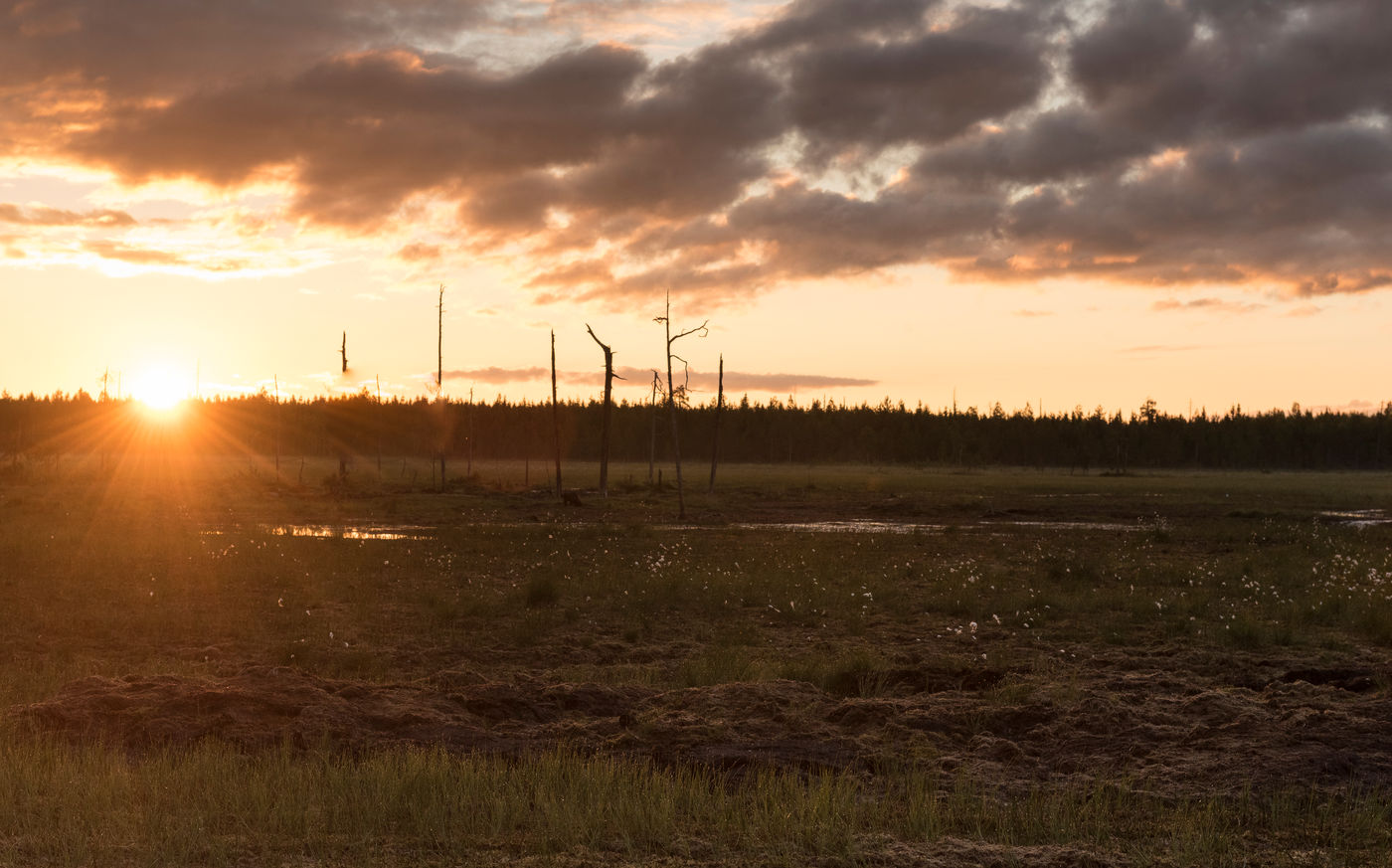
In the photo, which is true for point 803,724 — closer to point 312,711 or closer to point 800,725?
point 800,725

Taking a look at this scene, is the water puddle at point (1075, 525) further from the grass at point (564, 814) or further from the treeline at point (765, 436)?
the treeline at point (765, 436)

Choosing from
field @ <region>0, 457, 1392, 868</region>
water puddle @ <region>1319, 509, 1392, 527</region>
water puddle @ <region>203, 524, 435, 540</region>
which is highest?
field @ <region>0, 457, 1392, 868</region>

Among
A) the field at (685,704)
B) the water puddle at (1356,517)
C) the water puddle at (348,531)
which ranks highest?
the field at (685,704)

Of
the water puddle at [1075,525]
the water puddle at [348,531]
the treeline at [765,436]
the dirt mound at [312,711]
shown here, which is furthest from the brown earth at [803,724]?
the treeline at [765,436]

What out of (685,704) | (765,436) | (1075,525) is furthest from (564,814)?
(765,436)

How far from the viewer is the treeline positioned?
15588 cm

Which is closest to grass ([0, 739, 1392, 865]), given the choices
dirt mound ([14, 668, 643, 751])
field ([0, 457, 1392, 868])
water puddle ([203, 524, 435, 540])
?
field ([0, 457, 1392, 868])

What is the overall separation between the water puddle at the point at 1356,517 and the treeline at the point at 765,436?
95.9 meters

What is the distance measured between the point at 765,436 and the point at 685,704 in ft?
531

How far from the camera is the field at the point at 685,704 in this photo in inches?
310

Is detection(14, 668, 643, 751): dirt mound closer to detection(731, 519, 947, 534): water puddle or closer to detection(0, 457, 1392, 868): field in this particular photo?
detection(0, 457, 1392, 868): field

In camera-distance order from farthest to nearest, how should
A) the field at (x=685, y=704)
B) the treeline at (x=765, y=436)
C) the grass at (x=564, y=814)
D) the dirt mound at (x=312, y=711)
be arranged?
the treeline at (x=765, y=436) → the dirt mound at (x=312, y=711) → the field at (x=685, y=704) → the grass at (x=564, y=814)

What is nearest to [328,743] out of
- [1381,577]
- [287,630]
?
[287,630]

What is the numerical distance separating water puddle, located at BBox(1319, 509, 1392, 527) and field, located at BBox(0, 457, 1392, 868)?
16.3 m
